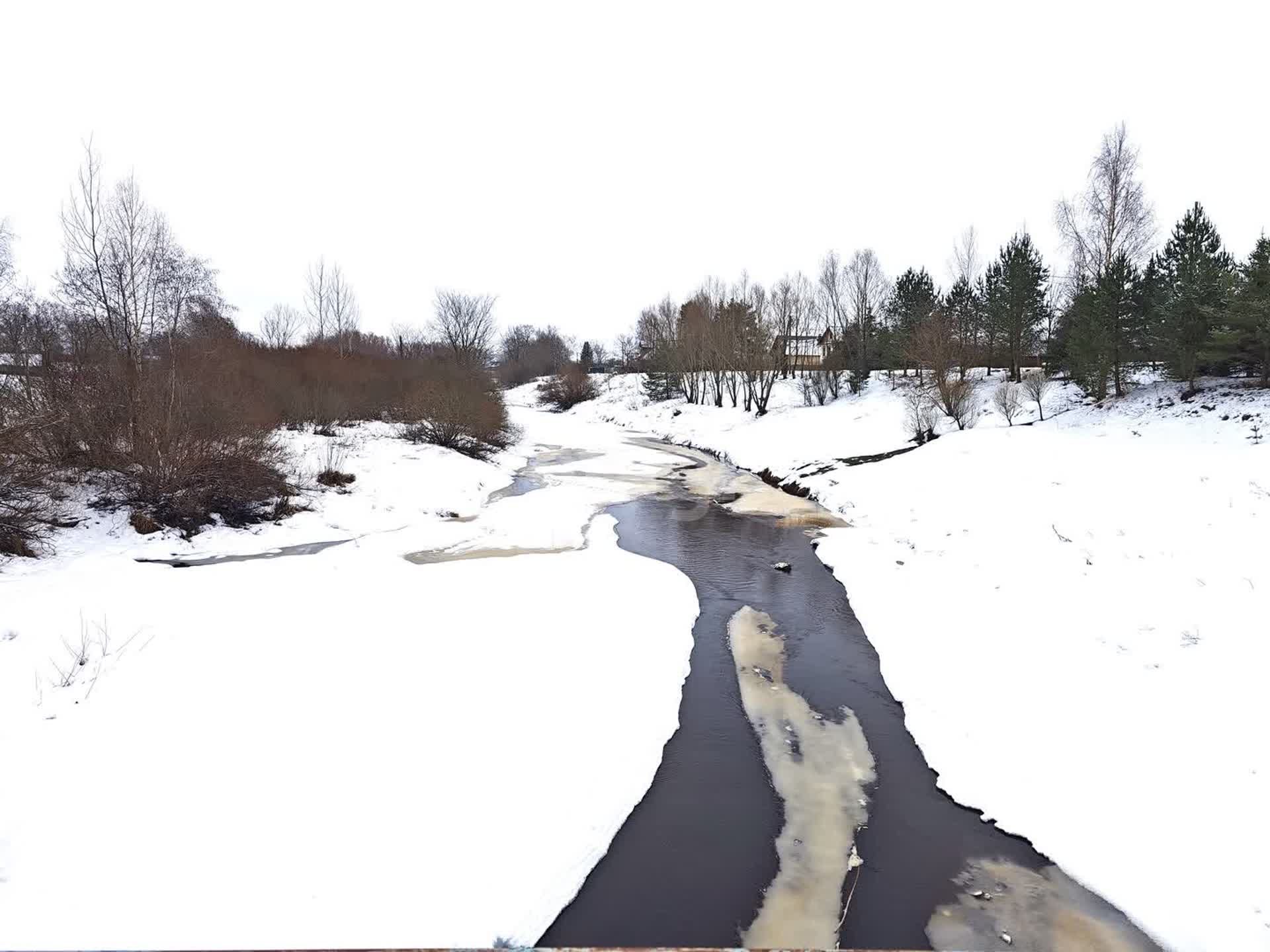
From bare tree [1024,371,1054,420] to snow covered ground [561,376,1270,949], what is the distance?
8.16 metres

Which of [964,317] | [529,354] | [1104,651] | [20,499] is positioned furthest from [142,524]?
[529,354]

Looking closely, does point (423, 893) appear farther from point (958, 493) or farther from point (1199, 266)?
point (1199, 266)

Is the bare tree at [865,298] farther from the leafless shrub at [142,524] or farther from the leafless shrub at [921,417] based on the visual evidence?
the leafless shrub at [142,524]

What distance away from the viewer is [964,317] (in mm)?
37906

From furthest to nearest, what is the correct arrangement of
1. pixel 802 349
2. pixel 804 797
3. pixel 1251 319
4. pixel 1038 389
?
pixel 802 349 < pixel 1038 389 < pixel 1251 319 < pixel 804 797

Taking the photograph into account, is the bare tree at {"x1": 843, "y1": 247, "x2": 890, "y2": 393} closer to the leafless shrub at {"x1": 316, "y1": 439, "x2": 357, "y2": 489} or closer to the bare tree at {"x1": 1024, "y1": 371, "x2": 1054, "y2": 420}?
the bare tree at {"x1": 1024, "y1": 371, "x2": 1054, "y2": 420}

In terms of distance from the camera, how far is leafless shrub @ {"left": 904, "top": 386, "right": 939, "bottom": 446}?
78.3 feet

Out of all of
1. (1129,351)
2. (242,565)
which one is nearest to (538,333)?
(1129,351)

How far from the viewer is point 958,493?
1439 cm

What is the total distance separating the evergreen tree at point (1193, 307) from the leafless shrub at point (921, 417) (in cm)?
793

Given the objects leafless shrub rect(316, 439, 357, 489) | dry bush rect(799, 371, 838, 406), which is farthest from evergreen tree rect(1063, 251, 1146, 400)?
leafless shrub rect(316, 439, 357, 489)

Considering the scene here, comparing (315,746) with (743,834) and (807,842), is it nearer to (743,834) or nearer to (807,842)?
(743,834)

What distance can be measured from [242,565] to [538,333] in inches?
4592

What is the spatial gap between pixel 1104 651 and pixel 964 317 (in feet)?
123
